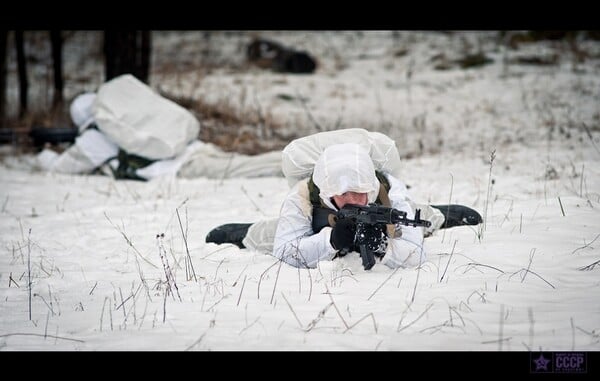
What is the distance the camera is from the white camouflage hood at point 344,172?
4.42 meters

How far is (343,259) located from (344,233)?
0.50 m

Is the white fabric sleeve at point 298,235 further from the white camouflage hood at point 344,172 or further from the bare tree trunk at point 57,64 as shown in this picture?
the bare tree trunk at point 57,64

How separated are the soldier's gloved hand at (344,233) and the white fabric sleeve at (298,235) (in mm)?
269

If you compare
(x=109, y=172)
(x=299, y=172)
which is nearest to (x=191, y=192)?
(x=109, y=172)

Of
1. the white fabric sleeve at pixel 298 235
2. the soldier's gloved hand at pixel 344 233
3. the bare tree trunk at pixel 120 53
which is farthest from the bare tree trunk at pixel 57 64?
the soldier's gloved hand at pixel 344 233

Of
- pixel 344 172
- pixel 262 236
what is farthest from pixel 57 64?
pixel 344 172

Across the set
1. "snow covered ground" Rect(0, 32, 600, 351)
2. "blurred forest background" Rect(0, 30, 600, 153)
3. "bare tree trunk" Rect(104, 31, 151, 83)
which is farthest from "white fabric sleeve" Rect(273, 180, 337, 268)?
"bare tree trunk" Rect(104, 31, 151, 83)

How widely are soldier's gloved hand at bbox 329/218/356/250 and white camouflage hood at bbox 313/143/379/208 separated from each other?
0.19 metres

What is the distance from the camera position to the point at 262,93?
13.4 m

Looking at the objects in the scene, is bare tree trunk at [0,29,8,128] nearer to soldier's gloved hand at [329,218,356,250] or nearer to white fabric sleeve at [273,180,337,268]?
white fabric sleeve at [273,180,337,268]

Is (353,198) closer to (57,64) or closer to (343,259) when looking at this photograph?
(343,259)

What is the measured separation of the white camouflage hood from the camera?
4.42 m
